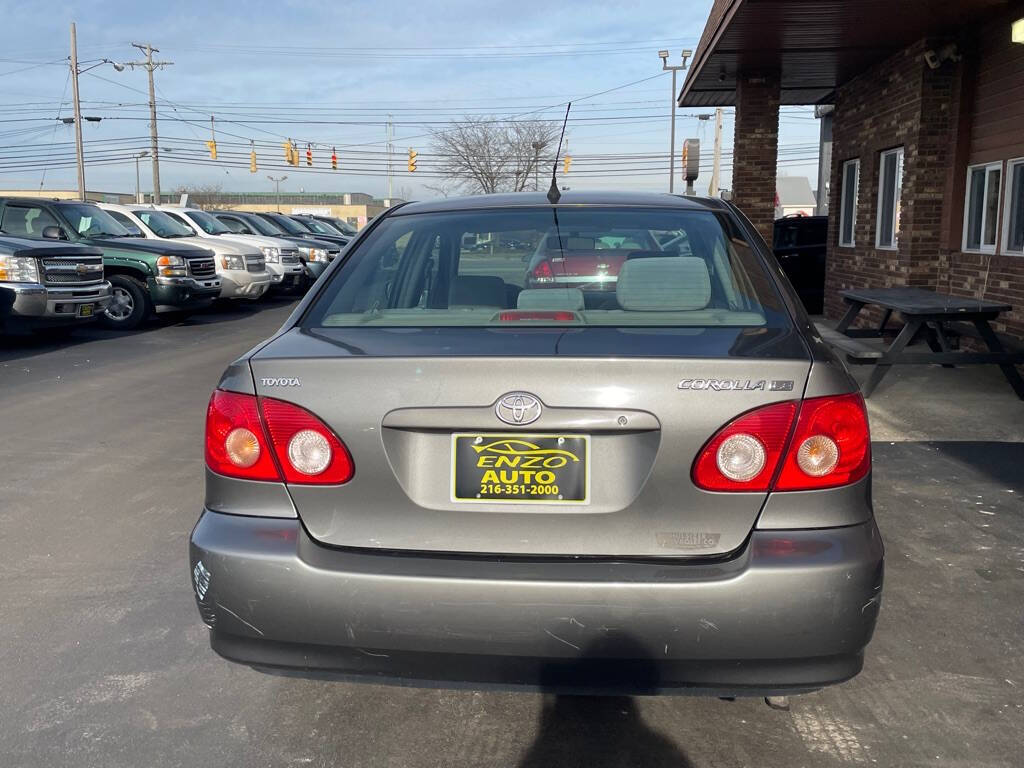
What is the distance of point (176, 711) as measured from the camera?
311cm

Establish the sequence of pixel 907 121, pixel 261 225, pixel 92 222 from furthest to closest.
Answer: pixel 261 225 → pixel 92 222 → pixel 907 121

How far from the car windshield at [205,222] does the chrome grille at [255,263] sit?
226 centimetres

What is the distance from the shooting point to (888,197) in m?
13.1

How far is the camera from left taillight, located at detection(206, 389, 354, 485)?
2.53 m

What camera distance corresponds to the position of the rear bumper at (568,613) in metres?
2.37

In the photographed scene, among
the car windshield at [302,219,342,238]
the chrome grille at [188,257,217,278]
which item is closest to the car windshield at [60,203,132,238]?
the chrome grille at [188,257,217,278]

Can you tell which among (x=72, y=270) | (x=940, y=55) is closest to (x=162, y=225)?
(x=72, y=270)

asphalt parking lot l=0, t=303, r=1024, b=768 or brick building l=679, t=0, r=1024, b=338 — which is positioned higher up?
brick building l=679, t=0, r=1024, b=338

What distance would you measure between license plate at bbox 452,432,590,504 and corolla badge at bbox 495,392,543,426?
44 millimetres

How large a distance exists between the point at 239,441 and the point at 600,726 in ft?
4.65

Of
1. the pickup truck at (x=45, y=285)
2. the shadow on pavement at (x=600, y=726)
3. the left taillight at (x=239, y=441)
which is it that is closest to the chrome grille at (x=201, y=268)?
the pickup truck at (x=45, y=285)

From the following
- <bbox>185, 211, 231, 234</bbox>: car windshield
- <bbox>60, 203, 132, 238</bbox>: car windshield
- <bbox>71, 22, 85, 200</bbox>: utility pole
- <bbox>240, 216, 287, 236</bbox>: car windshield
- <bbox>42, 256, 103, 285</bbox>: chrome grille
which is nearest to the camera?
<bbox>42, 256, 103, 285</bbox>: chrome grille

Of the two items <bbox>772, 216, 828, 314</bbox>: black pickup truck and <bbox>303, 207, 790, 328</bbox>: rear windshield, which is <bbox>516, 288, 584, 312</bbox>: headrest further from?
<bbox>772, 216, 828, 314</bbox>: black pickup truck

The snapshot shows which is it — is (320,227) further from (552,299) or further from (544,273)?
(552,299)
